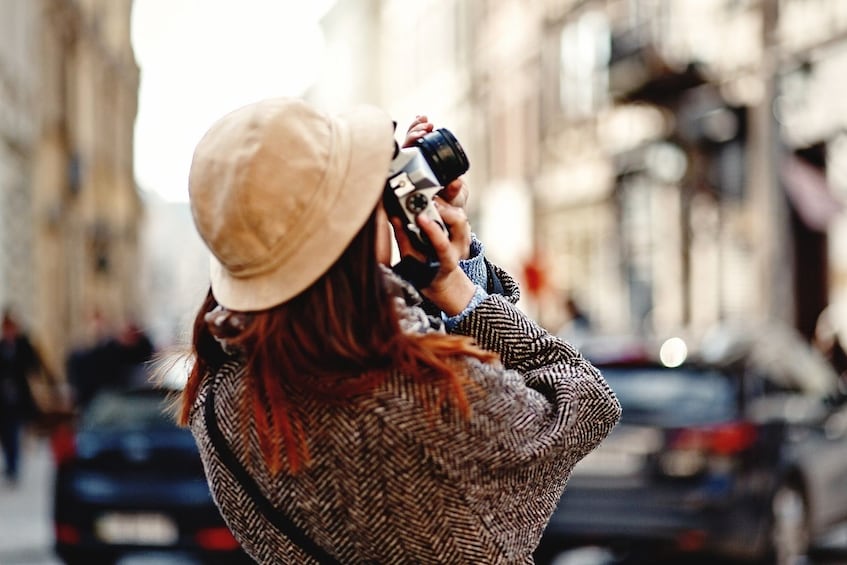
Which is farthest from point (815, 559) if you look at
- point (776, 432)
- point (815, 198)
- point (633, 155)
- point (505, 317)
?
point (633, 155)

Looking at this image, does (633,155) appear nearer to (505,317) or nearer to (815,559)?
(815,559)

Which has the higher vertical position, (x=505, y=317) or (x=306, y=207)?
(x=306, y=207)

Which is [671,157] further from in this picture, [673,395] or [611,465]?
[611,465]

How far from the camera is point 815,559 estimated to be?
10.2 metres

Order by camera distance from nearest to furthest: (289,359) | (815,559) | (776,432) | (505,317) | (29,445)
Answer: (289,359), (505,317), (776,432), (815,559), (29,445)

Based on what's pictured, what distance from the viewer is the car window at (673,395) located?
8961 millimetres

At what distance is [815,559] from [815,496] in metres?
0.79

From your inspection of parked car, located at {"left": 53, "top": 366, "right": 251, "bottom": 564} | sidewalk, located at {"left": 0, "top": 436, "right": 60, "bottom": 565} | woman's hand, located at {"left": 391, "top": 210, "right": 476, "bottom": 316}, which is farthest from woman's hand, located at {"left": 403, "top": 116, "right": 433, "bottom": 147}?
sidewalk, located at {"left": 0, "top": 436, "right": 60, "bottom": 565}

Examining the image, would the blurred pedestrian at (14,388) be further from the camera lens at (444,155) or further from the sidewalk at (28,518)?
the camera lens at (444,155)

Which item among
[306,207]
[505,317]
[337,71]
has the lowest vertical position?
[337,71]

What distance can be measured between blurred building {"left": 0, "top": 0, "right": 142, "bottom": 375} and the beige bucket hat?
20.5m

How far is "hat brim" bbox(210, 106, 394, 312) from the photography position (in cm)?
204

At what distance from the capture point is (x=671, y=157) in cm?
2531

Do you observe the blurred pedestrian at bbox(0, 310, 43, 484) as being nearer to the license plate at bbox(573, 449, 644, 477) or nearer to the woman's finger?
the license plate at bbox(573, 449, 644, 477)
